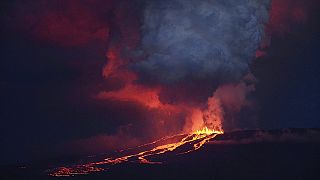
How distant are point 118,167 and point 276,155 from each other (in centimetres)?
2705

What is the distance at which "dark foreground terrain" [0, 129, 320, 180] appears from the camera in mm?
64438

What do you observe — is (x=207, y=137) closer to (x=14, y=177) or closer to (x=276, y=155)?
(x=276, y=155)

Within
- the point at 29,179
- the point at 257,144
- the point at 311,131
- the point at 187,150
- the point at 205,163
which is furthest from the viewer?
the point at 311,131

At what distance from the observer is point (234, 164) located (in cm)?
7000

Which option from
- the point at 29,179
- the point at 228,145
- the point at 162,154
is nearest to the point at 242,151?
the point at 228,145

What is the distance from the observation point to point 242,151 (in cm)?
7806

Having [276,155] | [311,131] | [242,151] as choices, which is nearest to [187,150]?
[242,151]

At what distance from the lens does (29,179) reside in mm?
64438

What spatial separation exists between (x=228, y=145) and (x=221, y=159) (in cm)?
710

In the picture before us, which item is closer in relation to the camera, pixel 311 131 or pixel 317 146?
pixel 317 146

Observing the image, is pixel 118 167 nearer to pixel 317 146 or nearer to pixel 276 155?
pixel 276 155

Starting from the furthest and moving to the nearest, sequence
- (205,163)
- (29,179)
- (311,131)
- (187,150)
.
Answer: (311,131) → (187,150) → (205,163) → (29,179)

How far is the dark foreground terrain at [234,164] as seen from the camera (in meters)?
64.4

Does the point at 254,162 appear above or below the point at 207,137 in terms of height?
below
